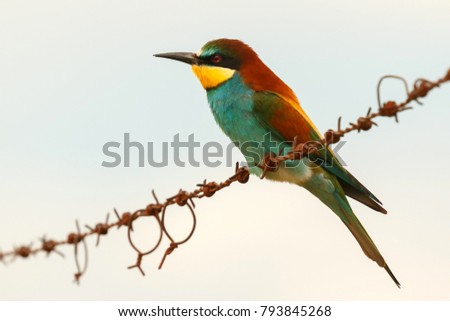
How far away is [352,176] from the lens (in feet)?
11.5

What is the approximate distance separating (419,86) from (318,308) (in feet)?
6.00

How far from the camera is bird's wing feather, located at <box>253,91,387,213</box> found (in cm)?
347

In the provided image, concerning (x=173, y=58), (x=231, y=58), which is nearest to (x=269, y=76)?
(x=231, y=58)

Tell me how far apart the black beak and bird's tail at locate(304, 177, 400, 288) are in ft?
3.24

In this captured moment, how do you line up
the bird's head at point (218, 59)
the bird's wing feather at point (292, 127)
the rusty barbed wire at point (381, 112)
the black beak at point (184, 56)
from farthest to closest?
the black beak at point (184, 56)
the bird's head at point (218, 59)
the bird's wing feather at point (292, 127)
the rusty barbed wire at point (381, 112)

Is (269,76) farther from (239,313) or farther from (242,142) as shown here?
(239,313)

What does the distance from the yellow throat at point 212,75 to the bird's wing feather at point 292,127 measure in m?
0.25

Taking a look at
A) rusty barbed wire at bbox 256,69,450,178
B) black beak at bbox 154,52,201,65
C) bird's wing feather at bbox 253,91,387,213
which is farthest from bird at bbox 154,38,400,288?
rusty barbed wire at bbox 256,69,450,178

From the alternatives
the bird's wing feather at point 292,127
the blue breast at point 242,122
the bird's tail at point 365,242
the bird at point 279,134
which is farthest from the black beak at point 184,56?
the bird's tail at point 365,242

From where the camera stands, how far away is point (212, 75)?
3.79 metres

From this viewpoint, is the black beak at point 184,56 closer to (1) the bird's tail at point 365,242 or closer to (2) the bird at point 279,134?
(2) the bird at point 279,134

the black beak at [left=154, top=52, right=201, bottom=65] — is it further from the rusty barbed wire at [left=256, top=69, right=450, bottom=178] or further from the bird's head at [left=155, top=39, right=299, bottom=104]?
the rusty barbed wire at [left=256, top=69, right=450, bottom=178]

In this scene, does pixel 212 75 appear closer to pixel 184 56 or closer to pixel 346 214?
pixel 184 56

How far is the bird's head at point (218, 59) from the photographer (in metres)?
3.76
